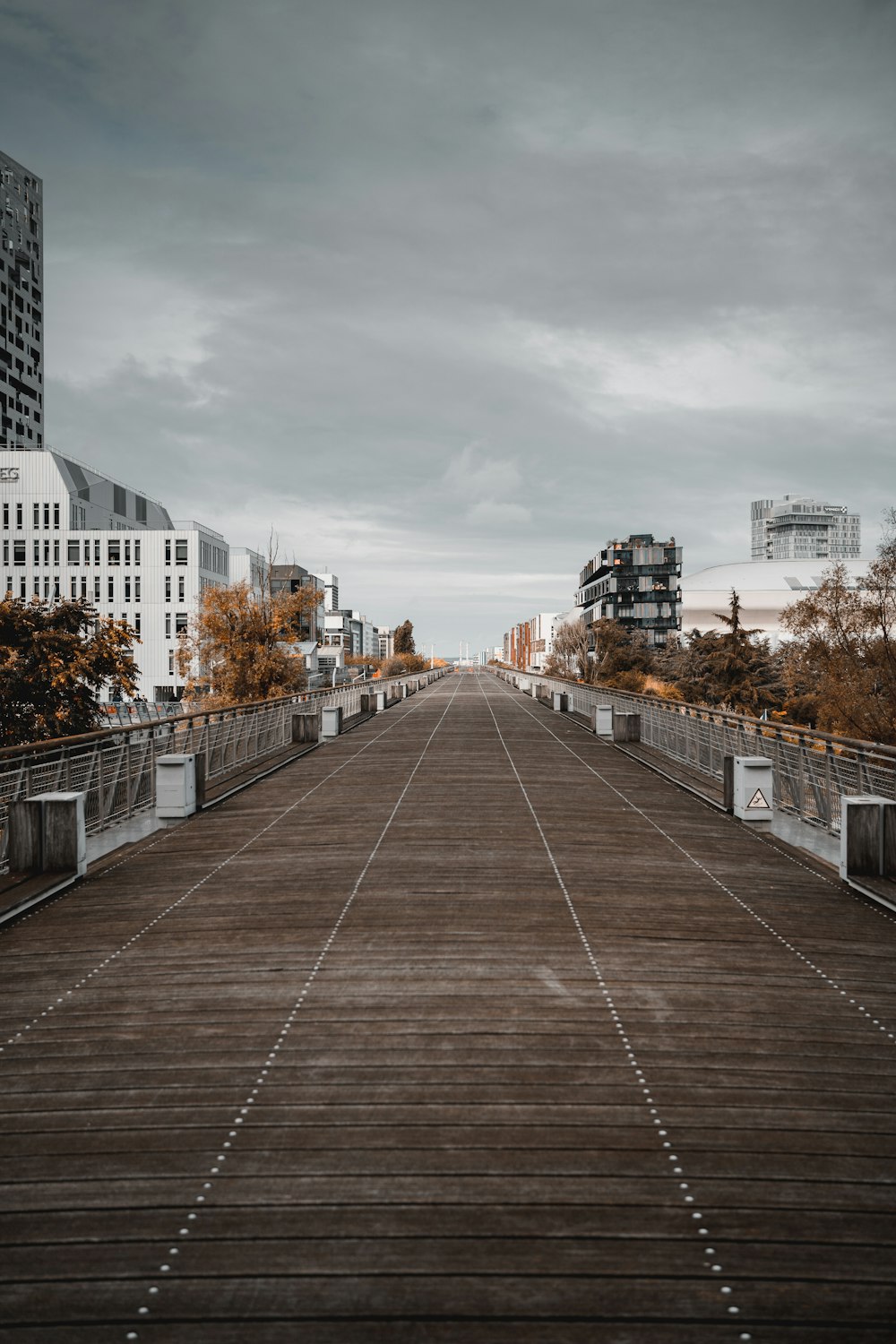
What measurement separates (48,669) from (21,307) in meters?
96.7

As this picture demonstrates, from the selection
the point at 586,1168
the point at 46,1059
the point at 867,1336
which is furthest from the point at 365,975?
the point at 867,1336

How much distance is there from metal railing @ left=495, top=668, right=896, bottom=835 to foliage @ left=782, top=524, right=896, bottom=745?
23.7 m

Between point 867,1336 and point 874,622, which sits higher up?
point 874,622

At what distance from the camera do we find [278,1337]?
2971 millimetres

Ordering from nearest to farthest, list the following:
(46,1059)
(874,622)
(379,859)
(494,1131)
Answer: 1. (494,1131)
2. (46,1059)
3. (379,859)
4. (874,622)

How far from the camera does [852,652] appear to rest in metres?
43.1

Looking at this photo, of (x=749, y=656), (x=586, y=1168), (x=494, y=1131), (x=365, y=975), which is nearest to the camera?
(x=586, y=1168)

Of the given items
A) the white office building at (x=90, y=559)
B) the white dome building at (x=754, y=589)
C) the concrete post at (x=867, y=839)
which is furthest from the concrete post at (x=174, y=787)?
the white dome building at (x=754, y=589)

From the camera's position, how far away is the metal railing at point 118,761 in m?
9.52

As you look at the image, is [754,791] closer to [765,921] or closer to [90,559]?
[765,921]

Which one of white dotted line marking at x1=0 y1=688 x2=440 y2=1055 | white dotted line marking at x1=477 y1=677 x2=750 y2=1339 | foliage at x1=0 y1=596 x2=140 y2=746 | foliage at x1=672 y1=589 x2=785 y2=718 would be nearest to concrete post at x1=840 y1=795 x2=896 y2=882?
white dotted line marking at x1=477 y1=677 x2=750 y2=1339

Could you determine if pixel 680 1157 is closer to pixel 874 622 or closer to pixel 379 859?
pixel 379 859

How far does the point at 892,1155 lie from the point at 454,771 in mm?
12903

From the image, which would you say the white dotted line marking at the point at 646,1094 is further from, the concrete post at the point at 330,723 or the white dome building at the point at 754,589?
the white dome building at the point at 754,589
